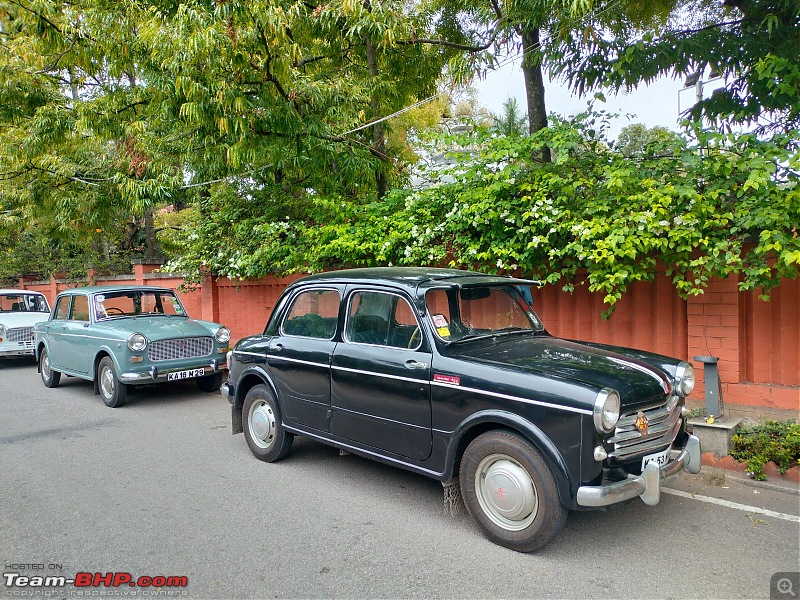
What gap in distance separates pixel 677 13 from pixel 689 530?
7121 millimetres

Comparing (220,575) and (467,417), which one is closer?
(220,575)

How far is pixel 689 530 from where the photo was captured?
13.0 feet

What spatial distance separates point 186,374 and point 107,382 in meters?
1.19

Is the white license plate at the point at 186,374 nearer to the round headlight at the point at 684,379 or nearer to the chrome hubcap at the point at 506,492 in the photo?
the chrome hubcap at the point at 506,492

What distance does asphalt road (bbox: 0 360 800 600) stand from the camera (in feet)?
10.9

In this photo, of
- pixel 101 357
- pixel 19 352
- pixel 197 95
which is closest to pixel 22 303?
pixel 19 352

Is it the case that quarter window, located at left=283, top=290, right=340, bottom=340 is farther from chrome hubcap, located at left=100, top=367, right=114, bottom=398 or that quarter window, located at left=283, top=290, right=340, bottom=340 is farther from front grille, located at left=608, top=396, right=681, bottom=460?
chrome hubcap, located at left=100, top=367, right=114, bottom=398

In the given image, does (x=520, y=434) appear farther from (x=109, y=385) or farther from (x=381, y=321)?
(x=109, y=385)

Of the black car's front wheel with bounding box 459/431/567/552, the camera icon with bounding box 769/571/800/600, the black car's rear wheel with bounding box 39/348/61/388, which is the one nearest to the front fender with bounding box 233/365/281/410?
the black car's front wheel with bounding box 459/431/567/552

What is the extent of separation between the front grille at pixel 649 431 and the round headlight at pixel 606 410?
14 cm

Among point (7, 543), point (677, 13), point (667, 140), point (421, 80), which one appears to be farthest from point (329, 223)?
point (7, 543)

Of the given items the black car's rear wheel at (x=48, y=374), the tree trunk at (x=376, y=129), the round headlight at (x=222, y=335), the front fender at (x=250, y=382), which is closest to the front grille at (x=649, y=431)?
the front fender at (x=250, y=382)

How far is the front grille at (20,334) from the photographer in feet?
41.0

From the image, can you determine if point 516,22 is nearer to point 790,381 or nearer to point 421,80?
point 421,80
